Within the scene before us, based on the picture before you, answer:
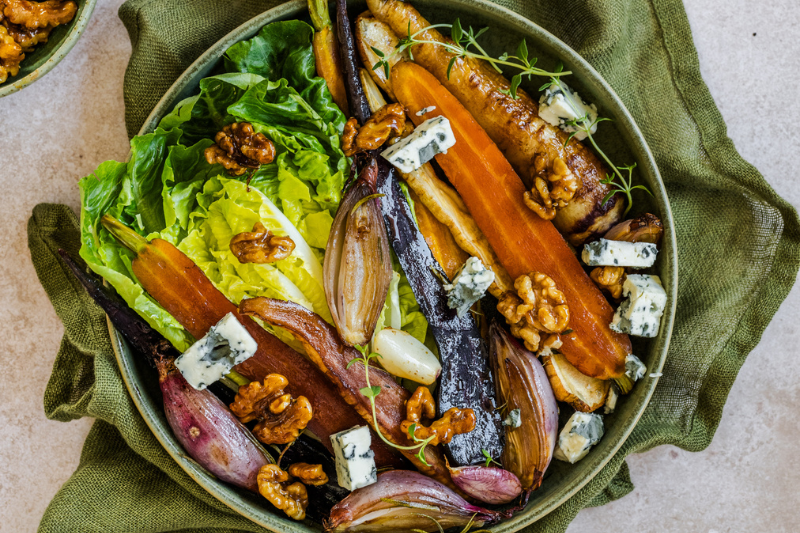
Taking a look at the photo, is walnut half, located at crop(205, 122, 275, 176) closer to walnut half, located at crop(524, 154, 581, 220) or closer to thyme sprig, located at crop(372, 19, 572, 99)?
thyme sprig, located at crop(372, 19, 572, 99)

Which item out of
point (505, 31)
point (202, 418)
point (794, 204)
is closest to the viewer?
point (202, 418)

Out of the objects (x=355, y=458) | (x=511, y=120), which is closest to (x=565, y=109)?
(x=511, y=120)

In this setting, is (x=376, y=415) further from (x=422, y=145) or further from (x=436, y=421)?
(x=422, y=145)

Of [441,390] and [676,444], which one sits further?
[676,444]

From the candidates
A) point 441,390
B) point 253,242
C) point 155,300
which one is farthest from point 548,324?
point 155,300

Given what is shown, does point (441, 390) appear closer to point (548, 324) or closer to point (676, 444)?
point (548, 324)

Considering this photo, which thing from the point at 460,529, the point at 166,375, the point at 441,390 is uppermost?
the point at 166,375
